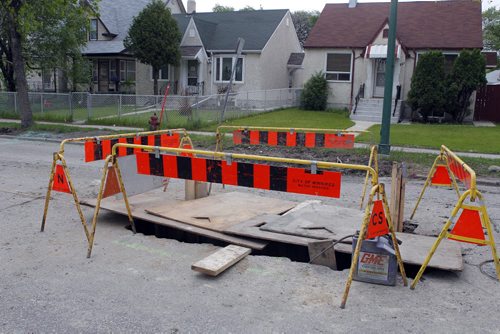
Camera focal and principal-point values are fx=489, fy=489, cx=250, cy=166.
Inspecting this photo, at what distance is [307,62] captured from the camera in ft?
94.7

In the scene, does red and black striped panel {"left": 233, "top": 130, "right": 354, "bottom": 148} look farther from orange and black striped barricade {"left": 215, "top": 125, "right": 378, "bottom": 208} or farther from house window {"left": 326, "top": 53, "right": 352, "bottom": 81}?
house window {"left": 326, "top": 53, "right": 352, "bottom": 81}

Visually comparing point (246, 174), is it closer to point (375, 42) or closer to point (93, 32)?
point (375, 42)

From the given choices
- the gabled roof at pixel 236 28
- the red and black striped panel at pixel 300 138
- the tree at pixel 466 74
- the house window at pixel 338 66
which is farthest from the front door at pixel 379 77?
the red and black striped panel at pixel 300 138

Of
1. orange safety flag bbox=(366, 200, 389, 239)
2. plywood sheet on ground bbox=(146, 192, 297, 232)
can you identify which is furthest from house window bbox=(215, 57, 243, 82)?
orange safety flag bbox=(366, 200, 389, 239)

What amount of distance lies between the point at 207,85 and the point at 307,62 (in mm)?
6973

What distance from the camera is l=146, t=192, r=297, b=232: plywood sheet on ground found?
6438 millimetres

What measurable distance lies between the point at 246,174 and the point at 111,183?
6.79ft

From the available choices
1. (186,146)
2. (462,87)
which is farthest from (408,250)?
(462,87)

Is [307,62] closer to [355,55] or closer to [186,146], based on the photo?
[355,55]

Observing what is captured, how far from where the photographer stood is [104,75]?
117 ft

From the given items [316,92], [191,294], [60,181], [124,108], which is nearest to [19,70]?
[124,108]

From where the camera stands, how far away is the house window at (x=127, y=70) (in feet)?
116

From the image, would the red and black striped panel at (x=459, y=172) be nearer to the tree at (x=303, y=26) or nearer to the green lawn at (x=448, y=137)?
the green lawn at (x=448, y=137)

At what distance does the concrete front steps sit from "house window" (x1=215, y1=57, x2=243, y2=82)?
866cm
